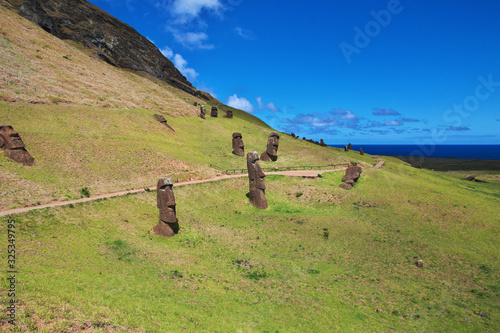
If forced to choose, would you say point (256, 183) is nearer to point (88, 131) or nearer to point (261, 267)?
point (261, 267)

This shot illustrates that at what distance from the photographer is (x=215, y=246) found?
2428 cm

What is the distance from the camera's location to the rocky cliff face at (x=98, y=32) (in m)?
88.5

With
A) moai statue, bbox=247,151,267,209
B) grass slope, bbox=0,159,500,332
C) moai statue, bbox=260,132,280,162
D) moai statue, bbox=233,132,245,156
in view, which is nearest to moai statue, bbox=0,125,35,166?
grass slope, bbox=0,159,500,332

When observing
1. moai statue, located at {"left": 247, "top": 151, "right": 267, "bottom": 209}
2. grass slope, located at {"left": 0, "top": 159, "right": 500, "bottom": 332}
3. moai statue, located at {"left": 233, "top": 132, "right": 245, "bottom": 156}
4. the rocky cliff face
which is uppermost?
the rocky cliff face

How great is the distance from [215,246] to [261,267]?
496 centimetres

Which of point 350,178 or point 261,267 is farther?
point 350,178

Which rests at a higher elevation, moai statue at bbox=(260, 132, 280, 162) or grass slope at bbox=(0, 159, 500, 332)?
moai statue at bbox=(260, 132, 280, 162)

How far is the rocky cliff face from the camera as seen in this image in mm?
88500

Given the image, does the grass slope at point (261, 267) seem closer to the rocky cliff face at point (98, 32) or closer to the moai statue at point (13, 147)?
the moai statue at point (13, 147)

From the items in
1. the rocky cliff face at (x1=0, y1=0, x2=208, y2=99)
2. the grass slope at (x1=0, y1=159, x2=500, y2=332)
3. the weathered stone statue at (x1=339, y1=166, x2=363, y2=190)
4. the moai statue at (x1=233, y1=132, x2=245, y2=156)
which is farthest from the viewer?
the rocky cliff face at (x1=0, y1=0, x2=208, y2=99)

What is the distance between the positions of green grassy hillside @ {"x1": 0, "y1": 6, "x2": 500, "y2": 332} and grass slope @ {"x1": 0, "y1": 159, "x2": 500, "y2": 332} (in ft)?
0.35

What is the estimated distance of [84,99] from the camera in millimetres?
53500

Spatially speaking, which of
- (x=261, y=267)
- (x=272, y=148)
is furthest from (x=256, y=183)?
(x=272, y=148)

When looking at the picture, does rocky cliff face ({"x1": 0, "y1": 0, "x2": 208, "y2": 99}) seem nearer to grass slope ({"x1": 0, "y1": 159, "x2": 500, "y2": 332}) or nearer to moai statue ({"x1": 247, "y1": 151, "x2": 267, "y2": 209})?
moai statue ({"x1": 247, "y1": 151, "x2": 267, "y2": 209})
